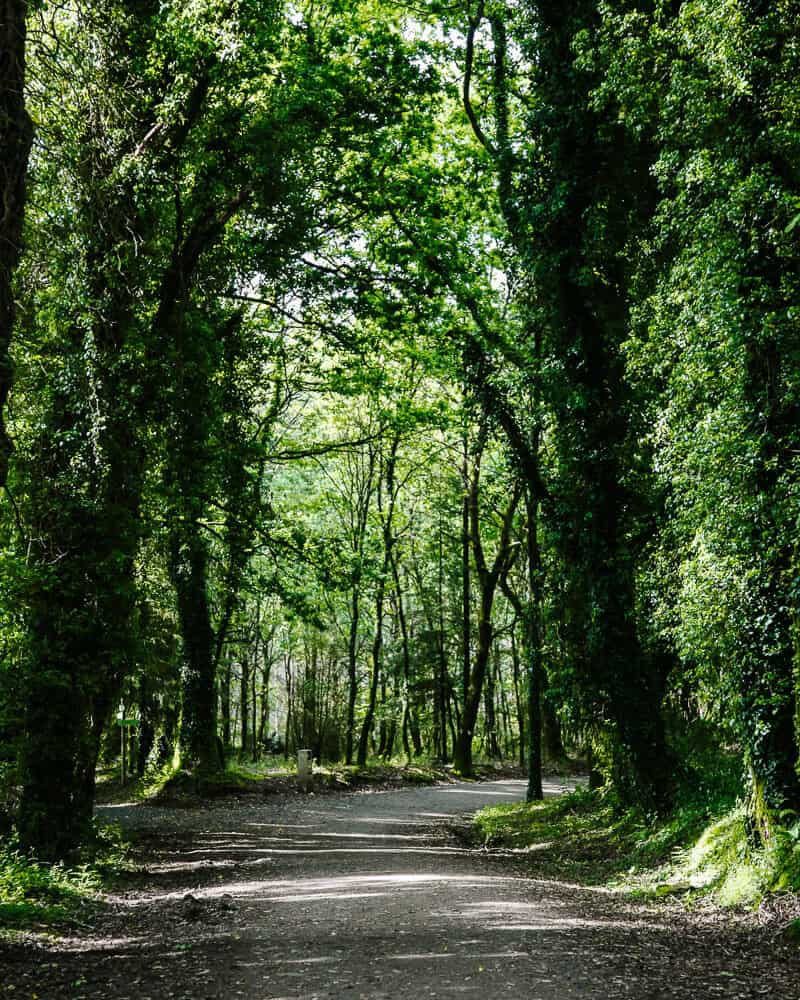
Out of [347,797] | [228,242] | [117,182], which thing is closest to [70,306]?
[117,182]

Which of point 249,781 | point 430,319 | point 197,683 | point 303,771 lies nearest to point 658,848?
point 430,319

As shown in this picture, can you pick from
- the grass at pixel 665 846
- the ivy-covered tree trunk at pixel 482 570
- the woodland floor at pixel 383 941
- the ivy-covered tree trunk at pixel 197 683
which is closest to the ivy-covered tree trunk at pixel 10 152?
the woodland floor at pixel 383 941

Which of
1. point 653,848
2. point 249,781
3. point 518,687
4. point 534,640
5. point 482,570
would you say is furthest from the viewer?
point 518,687

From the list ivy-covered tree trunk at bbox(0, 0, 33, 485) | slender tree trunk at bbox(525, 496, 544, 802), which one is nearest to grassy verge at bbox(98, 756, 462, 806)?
slender tree trunk at bbox(525, 496, 544, 802)

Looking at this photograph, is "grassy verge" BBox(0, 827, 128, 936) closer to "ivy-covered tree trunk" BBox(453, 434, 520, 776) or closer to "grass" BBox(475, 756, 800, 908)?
"grass" BBox(475, 756, 800, 908)

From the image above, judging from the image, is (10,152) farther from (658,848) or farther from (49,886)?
(658,848)

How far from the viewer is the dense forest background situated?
27.1 feet

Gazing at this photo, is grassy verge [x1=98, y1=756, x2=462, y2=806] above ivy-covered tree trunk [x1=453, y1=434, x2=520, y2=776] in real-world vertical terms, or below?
below

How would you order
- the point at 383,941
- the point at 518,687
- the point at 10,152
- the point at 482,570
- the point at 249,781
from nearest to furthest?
1. the point at 10,152
2. the point at 383,941
3. the point at 249,781
4. the point at 482,570
5. the point at 518,687

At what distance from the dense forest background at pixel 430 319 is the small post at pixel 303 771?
4.82m

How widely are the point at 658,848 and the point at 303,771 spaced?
49.3ft

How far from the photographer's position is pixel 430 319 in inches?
662

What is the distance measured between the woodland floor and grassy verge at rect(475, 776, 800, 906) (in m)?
0.45

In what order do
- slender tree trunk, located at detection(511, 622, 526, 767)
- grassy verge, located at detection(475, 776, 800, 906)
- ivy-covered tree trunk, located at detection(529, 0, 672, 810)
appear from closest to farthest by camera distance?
grassy verge, located at detection(475, 776, 800, 906) → ivy-covered tree trunk, located at detection(529, 0, 672, 810) → slender tree trunk, located at detection(511, 622, 526, 767)
